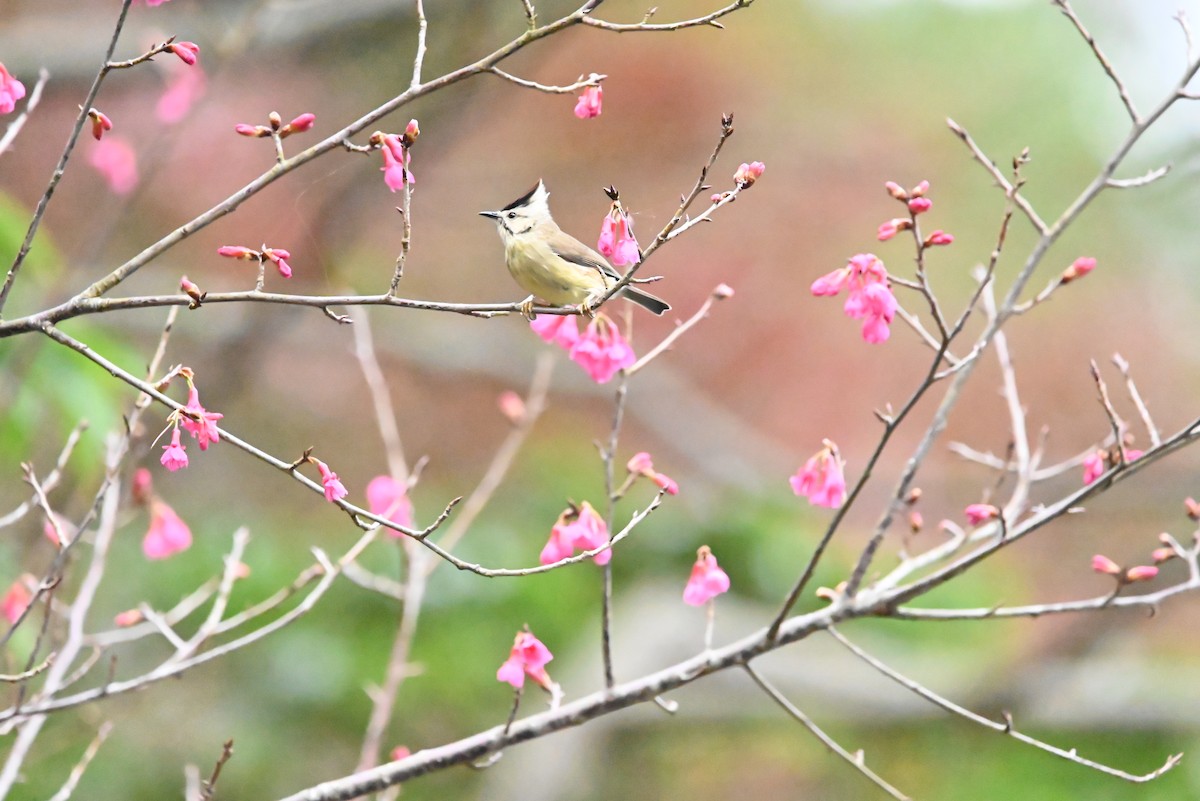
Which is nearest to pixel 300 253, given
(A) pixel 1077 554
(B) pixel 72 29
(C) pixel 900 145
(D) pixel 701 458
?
(B) pixel 72 29

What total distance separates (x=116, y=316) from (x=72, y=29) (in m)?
1.20

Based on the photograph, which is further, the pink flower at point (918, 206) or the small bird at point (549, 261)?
the small bird at point (549, 261)

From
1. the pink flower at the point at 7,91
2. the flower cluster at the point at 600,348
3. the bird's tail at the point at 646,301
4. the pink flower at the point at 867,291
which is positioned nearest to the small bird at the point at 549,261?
the bird's tail at the point at 646,301

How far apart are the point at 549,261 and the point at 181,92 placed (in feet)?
5.90

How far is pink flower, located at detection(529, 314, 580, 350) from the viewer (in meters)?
1.85

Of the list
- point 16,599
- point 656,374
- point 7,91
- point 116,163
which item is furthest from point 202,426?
point 656,374

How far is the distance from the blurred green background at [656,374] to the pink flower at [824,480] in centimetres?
144

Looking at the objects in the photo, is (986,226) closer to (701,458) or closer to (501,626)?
(701,458)

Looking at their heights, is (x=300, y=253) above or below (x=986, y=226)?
below

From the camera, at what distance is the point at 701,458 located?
6.08 m

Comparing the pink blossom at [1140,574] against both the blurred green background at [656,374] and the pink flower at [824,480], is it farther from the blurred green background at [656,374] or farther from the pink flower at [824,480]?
the blurred green background at [656,374]

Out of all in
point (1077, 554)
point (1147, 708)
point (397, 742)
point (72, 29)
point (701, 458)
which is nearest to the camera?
point (72, 29)

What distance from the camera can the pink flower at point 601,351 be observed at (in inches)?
70.7

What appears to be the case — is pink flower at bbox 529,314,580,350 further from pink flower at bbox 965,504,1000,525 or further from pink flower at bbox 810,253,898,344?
pink flower at bbox 965,504,1000,525
